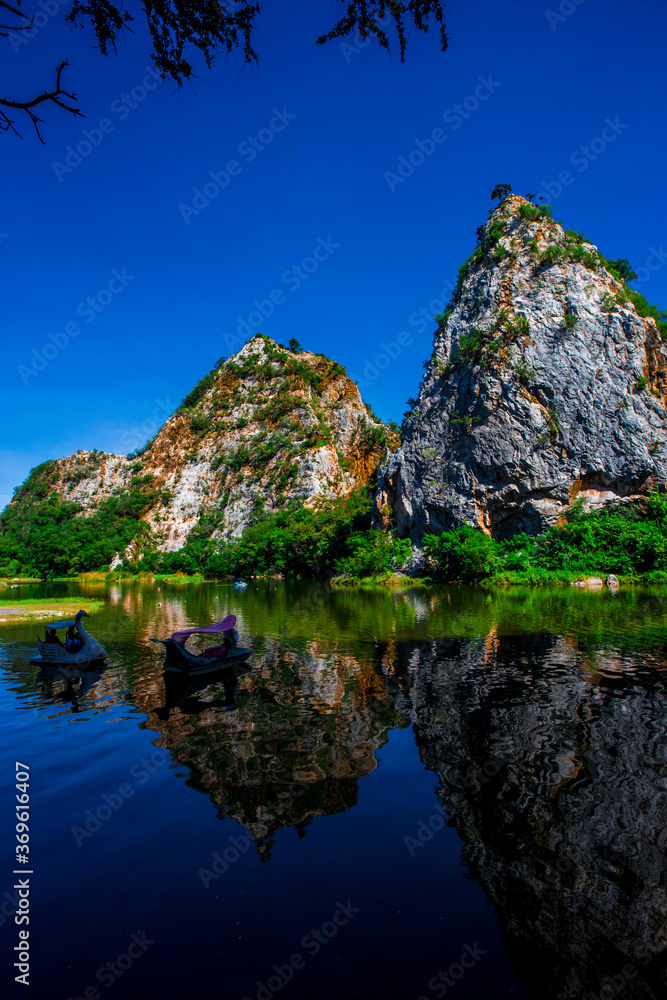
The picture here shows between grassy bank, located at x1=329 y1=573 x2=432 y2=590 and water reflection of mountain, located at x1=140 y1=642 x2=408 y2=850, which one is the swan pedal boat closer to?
water reflection of mountain, located at x1=140 y1=642 x2=408 y2=850

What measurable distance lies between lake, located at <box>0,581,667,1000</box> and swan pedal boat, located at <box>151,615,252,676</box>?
1.65ft

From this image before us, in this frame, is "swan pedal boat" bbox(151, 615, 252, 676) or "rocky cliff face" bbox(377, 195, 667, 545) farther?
"rocky cliff face" bbox(377, 195, 667, 545)

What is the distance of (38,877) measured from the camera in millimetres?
5277

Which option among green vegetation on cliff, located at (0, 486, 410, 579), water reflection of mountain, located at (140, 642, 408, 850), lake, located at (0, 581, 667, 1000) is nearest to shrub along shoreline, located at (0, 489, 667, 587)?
green vegetation on cliff, located at (0, 486, 410, 579)

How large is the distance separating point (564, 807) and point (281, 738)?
177 inches

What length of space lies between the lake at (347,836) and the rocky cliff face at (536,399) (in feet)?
118

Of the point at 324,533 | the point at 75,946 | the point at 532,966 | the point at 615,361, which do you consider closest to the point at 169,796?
the point at 75,946

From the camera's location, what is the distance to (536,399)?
47438 millimetres

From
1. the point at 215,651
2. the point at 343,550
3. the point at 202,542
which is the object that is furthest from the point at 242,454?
the point at 215,651

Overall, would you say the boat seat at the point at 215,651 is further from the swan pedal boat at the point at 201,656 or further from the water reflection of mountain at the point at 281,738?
the water reflection of mountain at the point at 281,738

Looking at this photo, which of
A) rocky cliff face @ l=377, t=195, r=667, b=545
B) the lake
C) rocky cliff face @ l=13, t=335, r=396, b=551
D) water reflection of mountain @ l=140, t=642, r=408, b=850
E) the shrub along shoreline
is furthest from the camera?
rocky cliff face @ l=13, t=335, r=396, b=551

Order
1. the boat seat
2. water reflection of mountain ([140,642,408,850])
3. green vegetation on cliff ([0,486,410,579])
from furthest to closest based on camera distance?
green vegetation on cliff ([0,486,410,579]) < the boat seat < water reflection of mountain ([140,642,408,850])

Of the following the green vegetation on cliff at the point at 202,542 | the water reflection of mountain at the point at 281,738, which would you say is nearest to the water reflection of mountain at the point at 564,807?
the water reflection of mountain at the point at 281,738

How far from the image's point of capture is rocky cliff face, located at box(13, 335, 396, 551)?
9531 centimetres
